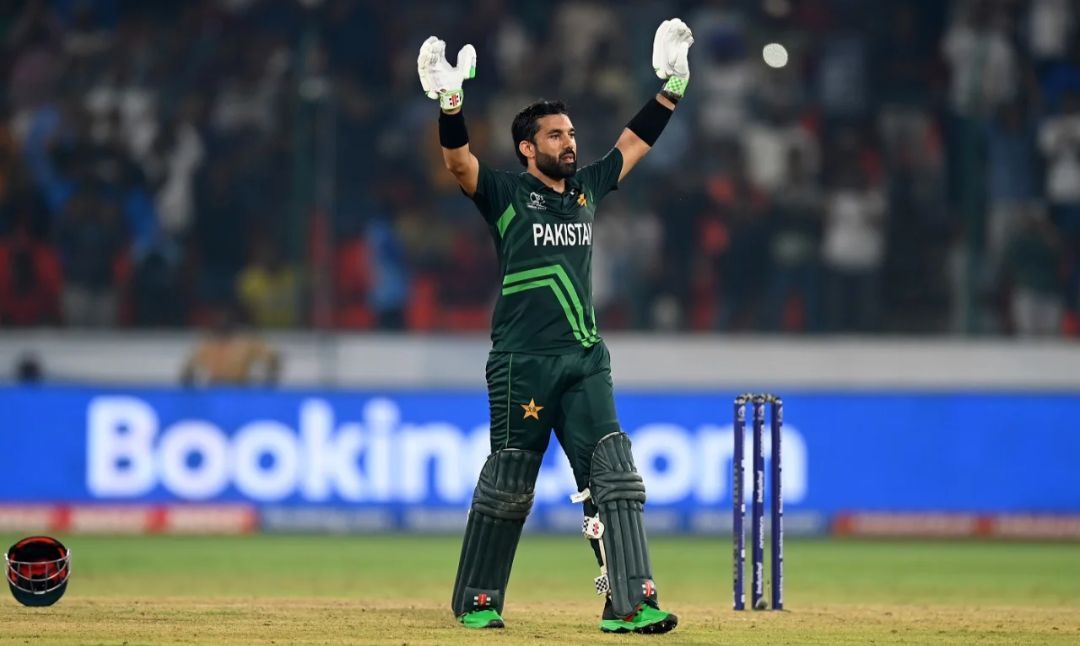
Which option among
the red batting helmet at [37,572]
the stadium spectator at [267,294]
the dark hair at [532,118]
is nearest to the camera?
the dark hair at [532,118]

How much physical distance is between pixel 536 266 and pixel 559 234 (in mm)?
183

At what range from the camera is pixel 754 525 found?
30.8ft

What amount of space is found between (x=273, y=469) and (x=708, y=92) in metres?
6.46

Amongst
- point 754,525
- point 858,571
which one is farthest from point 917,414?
point 754,525

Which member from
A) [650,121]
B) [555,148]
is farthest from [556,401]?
[650,121]

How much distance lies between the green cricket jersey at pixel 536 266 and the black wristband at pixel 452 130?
0.26 m

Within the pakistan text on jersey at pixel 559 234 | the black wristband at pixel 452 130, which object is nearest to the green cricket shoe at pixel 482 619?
the pakistan text on jersey at pixel 559 234

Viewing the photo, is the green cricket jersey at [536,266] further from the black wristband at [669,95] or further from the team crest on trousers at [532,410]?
the black wristband at [669,95]

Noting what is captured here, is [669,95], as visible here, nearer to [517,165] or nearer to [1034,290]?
[517,165]

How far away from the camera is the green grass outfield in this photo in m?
7.88

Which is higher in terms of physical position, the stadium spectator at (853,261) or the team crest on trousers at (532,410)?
the stadium spectator at (853,261)

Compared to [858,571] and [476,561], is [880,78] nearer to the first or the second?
[858,571]

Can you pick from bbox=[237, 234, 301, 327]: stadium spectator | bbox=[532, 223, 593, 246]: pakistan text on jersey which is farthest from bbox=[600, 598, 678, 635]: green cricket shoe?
bbox=[237, 234, 301, 327]: stadium spectator

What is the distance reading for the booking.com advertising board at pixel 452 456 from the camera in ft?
54.5
